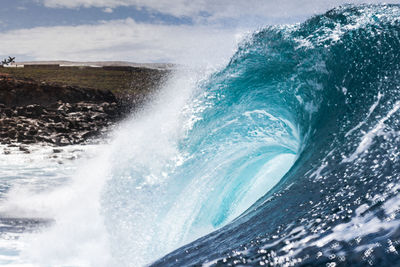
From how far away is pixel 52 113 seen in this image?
15555 millimetres

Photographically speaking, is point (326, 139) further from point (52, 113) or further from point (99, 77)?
point (99, 77)

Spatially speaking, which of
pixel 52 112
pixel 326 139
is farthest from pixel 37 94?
pixel 326 139

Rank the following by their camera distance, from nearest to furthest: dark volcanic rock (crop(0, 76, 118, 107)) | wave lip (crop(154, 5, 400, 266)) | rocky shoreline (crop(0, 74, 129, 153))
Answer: wave lip (crop(154, 5, 400, 266)), rocky shoreline (crop(0, 74, 129, 153)), dark volcanic rock (crop(0, 76, 118, 107))

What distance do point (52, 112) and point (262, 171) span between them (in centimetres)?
1438

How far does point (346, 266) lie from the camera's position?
0.81m

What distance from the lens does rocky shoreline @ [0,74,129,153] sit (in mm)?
12578

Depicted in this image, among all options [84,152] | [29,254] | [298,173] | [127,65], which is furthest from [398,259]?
[127,65]

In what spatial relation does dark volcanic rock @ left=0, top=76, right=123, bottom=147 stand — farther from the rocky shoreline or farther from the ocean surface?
the ocean surface

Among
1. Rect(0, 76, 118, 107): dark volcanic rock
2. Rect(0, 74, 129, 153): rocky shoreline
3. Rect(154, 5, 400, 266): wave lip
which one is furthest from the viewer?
Rect(0, 76, 118, 107): dark volcanic rock

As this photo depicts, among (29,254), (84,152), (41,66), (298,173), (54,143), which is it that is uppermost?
(41,66)

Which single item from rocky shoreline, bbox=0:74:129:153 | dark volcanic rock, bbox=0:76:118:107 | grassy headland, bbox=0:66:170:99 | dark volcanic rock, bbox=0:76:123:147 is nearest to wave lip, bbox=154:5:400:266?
dark volcanic rock, bbox=0:76:123:147

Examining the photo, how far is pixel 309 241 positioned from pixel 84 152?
9.76 meters

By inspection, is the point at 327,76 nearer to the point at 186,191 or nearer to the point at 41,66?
the point at 186,191

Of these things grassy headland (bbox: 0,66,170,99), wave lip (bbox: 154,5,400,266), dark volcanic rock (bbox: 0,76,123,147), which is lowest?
wave lip (bbox: 154,5,400,266)
